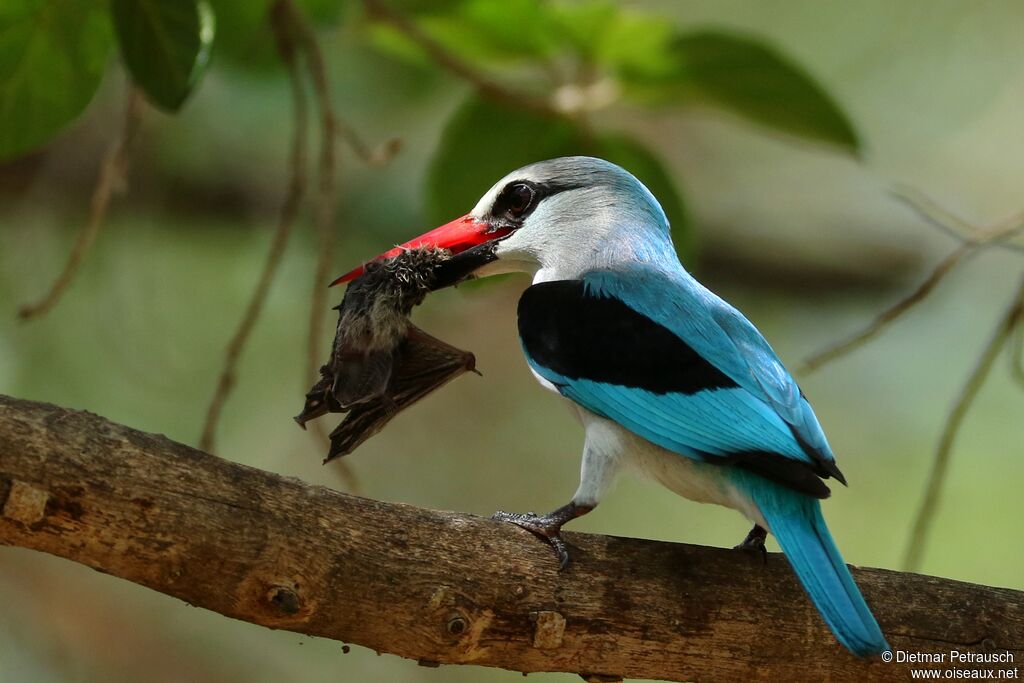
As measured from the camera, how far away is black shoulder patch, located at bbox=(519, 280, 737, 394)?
8.78ft

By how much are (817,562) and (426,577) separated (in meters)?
0.79

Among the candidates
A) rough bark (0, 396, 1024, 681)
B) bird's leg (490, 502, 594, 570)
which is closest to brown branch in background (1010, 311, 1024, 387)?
rough bark (0, 396, 1024, 681)

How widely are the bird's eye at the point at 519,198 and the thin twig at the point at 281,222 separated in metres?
0.76

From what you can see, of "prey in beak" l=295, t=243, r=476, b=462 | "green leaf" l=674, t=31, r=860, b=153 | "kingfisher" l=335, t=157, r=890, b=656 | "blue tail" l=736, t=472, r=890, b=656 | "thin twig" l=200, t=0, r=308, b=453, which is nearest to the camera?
"blue tail" l=736, t=472, r=890, b=656

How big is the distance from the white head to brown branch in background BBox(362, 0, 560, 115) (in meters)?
0.68

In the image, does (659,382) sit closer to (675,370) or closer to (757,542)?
(675,370)

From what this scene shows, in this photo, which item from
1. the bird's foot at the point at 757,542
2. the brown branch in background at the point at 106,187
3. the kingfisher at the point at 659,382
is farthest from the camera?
the brown branch in background at the point at 106,187

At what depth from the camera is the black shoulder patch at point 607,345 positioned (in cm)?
268

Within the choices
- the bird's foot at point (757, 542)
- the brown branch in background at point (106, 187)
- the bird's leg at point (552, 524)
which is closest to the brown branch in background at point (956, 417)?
the bird's foot at point (757, 542)

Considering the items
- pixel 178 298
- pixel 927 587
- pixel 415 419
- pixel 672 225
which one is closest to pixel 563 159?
pixel 672 225

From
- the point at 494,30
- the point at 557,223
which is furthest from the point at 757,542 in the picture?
the point at 494,30

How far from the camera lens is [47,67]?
3.08m

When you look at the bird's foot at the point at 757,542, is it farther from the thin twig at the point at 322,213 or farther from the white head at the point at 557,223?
the thin twig at the point at 322,213

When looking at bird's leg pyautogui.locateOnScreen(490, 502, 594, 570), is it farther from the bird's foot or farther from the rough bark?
the bird's foot
